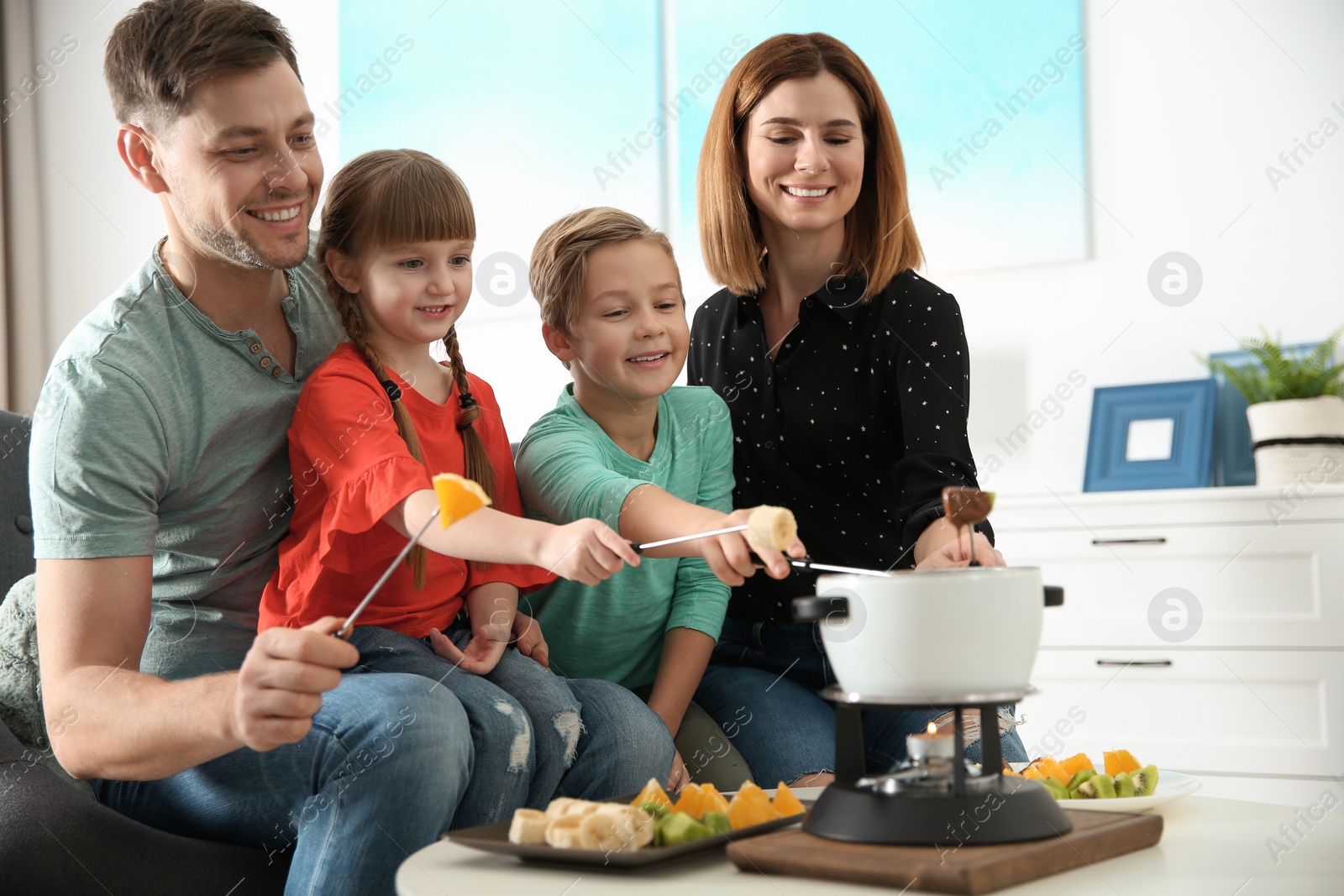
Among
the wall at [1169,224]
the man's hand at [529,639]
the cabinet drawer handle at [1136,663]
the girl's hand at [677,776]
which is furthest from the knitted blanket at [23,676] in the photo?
the wall at [1169,224]

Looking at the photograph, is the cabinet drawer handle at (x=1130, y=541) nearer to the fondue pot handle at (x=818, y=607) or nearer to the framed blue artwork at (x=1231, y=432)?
the framed blue artwork at (x=1231, y=432)

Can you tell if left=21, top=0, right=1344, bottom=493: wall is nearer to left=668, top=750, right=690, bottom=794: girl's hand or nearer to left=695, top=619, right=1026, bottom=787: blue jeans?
left=695, top=619, right=1026, bottom=787: blue jeans

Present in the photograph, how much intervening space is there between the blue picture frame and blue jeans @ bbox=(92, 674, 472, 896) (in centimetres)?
213

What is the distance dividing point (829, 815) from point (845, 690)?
92 mm

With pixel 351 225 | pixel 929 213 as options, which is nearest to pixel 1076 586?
pixel 929 213

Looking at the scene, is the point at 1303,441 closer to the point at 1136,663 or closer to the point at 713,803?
the point at 1136,663

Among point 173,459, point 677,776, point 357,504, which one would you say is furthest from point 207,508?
point 677,776

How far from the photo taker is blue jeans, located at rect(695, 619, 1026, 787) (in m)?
1.47

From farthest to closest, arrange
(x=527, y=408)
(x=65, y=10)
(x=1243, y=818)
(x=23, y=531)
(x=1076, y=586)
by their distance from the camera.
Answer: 1. (x=65, y=10)
2. (x=527, y=408)
3. (x=1076, y=586)
4. (x=23, y=531)
5. (x=1243, y=818)

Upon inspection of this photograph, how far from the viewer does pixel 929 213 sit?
317 cm

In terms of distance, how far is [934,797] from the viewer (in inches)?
32.3

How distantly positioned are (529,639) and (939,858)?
0.75m

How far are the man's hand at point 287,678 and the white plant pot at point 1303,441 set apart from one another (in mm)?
2353

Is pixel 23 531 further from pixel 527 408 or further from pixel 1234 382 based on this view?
pixel 1234 382
